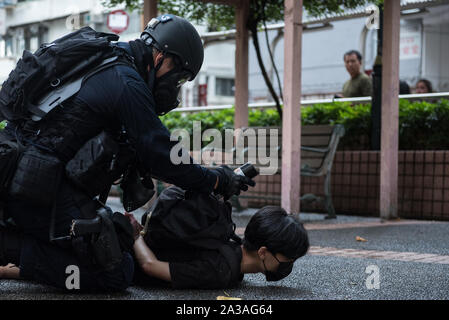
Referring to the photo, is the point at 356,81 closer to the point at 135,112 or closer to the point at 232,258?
the point at 232,258

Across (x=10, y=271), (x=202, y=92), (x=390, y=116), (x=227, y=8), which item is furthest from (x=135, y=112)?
(x=202, y=92)

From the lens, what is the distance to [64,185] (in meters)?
3.27

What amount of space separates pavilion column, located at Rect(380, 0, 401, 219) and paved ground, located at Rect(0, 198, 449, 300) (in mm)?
610

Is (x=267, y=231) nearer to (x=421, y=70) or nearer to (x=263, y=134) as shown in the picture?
(x=263, y=134)

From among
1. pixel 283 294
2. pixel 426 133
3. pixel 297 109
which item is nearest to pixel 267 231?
pixel 283 294

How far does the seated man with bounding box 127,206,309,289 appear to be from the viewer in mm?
3445

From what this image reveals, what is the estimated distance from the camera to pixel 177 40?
3439mm

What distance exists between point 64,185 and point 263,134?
18.0ft

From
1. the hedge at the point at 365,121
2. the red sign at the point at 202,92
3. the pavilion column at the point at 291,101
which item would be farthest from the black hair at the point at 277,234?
the red sign at the point at 202,92

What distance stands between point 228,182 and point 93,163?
668 millimetres

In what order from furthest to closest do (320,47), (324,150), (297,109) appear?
(320,47), (324,150), (297,109)

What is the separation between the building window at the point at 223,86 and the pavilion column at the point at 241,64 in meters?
33.4

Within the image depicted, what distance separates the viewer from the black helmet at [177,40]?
344 centimetres
